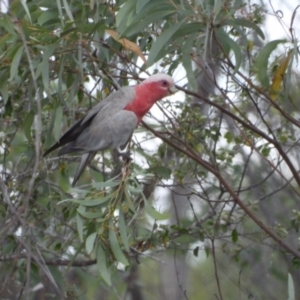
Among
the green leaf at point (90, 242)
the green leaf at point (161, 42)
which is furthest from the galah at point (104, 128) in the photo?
the green leaf at point (90, 242)

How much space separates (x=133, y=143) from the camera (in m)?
3.44

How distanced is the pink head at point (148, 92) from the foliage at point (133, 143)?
0.09 metres

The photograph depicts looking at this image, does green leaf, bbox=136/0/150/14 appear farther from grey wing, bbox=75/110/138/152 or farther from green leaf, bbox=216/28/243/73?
grey wing, bbox=75/110/138/152

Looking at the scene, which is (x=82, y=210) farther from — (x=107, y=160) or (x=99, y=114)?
(x=107, y=160)

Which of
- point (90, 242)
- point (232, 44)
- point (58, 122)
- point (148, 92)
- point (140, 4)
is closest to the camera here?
point (90, 242)

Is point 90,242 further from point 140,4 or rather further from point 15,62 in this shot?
point 140,4

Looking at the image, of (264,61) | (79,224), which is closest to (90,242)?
(79,224)

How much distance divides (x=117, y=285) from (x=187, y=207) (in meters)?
0.61

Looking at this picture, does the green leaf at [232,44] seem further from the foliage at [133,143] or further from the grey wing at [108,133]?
the grey wing at [108,133]

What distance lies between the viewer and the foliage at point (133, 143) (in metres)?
2.47

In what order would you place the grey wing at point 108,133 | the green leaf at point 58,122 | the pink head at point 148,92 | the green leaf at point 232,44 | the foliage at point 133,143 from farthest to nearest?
the pink head at point 148,92 → the grey wing at point 108,133 → the green leaf at point 58,122 → the green leaf at point 232,44 → the foliage at point 133,143

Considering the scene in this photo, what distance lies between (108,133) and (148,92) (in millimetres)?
273

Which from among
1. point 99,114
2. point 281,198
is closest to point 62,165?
point 99,114

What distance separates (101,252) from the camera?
2.39 m
